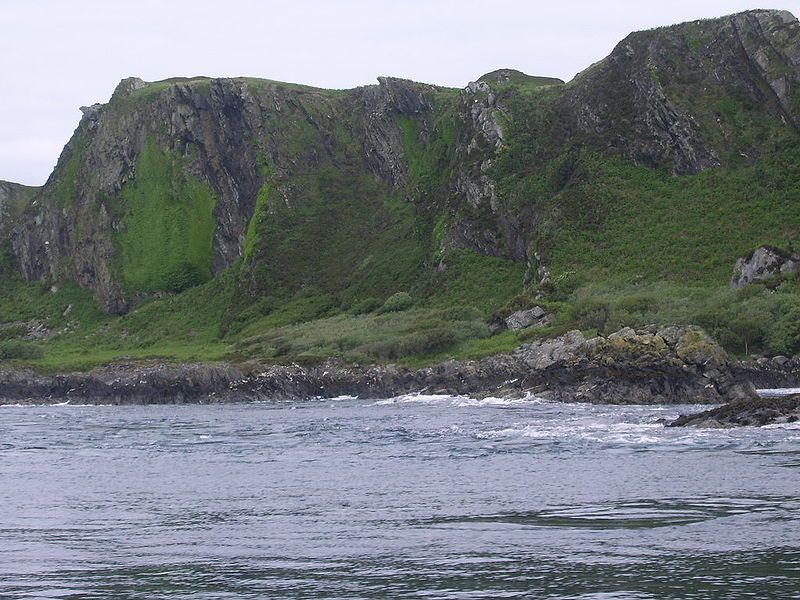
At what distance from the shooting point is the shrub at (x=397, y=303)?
163 meters

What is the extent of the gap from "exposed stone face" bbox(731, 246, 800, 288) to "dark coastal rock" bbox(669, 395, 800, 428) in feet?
200

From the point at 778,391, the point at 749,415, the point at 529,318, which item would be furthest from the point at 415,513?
the point at 529,318

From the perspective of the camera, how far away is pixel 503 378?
104812 mm

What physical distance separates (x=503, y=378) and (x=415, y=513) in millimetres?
67434

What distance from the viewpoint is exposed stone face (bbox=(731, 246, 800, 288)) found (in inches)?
4820

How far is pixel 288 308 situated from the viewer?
183 meters

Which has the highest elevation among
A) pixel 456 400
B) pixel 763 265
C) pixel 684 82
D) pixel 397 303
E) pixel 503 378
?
pixel 684 82

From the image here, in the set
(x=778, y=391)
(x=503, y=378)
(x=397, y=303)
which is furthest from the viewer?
(x=397, y=303)

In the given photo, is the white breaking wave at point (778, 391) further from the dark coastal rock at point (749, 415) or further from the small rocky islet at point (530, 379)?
the dark coastal rock at point (749, 415)

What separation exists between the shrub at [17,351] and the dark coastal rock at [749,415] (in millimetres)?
116441

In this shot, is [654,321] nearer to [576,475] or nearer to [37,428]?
[37,428]

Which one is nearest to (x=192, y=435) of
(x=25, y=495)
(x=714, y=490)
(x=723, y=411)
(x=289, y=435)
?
(x=289, y=435)

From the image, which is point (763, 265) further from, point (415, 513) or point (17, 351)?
point (17, 351)

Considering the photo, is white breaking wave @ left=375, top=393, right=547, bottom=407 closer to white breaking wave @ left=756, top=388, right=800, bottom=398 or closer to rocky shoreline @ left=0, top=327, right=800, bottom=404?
rocky shoreline @ left=0, top=327, right=800, bottom=404
